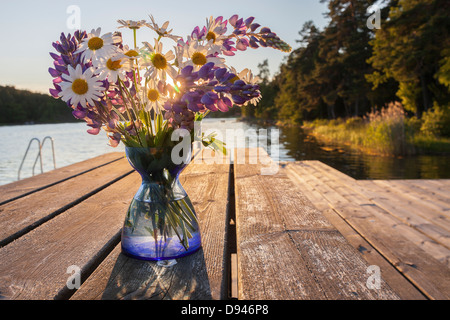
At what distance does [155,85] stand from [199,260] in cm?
46

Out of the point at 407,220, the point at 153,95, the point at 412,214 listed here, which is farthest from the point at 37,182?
the point at 412,214

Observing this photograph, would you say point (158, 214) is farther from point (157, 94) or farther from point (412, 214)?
point (412, 214)

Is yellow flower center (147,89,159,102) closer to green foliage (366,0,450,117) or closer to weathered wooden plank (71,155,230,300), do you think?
weathered wooden plank (71,155,230,300)

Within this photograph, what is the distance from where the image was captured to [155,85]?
76cm

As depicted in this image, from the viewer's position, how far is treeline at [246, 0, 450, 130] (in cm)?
1375

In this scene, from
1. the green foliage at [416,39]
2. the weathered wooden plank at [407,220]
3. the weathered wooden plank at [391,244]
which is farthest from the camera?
the green foliage at [416,39]

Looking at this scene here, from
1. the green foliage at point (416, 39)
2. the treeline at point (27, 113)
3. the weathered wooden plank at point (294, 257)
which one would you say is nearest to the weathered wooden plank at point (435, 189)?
the weathered wooden plank at point (294, 257)

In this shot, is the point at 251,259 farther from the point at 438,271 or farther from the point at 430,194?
the point at 430,194

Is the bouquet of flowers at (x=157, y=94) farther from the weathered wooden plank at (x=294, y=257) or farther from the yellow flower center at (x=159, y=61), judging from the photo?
the weathered wooden plank at (x=294, y=257)

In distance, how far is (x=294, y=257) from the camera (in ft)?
2.91

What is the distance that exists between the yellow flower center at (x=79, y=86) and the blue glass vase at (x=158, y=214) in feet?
0.58

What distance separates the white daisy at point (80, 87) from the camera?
77cm

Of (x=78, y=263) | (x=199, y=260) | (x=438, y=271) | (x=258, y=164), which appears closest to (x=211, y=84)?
(x=199, y=260)

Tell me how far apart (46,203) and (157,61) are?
1007mm
